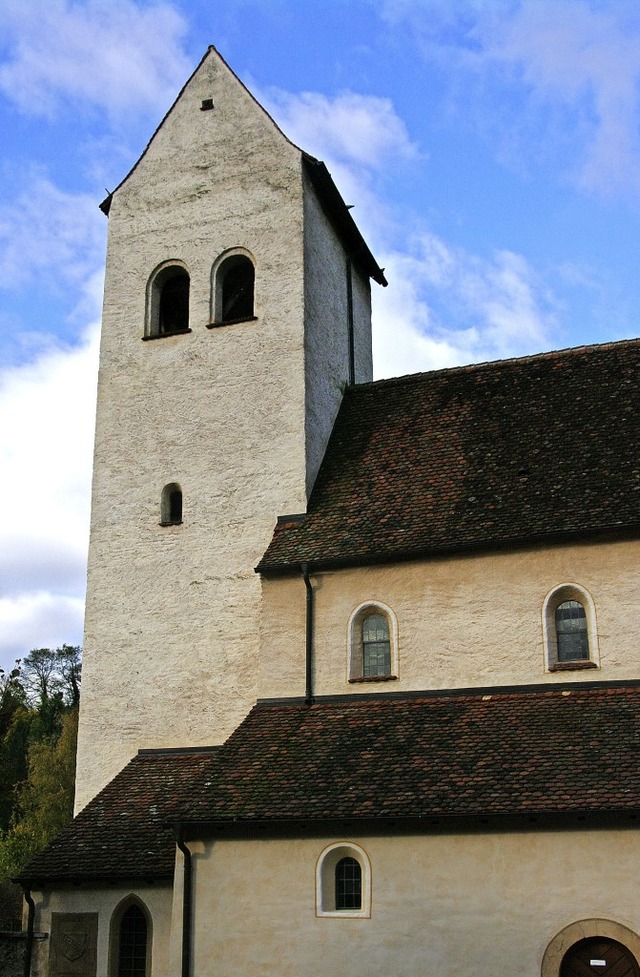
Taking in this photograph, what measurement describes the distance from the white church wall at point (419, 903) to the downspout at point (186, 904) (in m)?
0.13

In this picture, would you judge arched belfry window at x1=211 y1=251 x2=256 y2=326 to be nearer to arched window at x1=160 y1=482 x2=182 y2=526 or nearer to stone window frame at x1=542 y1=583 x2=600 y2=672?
arched window at x1=160 y1=482 x2=182 y2=526

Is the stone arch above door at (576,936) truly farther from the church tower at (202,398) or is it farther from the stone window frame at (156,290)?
the stone window frame at (156,290)

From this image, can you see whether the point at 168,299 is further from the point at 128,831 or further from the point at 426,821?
the point at 426,821

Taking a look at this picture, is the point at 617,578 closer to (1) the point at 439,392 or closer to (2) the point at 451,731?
(2) the point at 451,731

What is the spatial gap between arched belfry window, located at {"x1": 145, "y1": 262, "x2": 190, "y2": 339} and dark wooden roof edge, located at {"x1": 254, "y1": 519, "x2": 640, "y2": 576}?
760 centimetres

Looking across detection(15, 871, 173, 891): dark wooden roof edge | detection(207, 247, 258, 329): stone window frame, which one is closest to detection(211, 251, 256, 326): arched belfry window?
detection(207, 247, 258, 329): stone window frame

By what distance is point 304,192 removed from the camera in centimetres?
2512

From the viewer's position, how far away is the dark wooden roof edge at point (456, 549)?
18453 mm

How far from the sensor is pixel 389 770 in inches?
661

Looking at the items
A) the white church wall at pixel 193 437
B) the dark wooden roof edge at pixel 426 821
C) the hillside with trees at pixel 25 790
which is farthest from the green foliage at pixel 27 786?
the dark wooden roof edge at pixel 426 821

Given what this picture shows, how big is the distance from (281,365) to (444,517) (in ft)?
18.6

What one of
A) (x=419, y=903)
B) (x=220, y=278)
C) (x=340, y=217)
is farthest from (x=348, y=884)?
(x=340, y=217)

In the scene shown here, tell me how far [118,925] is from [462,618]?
7920 millimetres

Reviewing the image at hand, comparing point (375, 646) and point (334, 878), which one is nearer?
point (334, 878)
